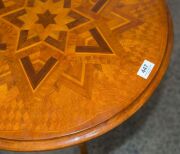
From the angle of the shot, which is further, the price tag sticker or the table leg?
the table leg

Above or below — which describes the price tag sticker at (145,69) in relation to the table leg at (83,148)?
above

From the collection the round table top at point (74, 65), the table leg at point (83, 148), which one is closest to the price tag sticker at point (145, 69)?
the round table top at point (74, 65)

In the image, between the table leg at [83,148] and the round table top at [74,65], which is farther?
the table leg at [83,148]

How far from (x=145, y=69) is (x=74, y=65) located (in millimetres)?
204

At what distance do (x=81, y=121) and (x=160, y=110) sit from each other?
2.54 ft

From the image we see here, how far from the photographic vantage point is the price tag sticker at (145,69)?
837 millimetres

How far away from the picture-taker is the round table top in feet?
2.50

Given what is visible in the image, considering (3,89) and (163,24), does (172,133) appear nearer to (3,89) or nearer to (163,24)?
(163,24)

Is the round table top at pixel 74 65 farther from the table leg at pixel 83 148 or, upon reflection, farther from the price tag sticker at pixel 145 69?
the table leg at pixel 83 148

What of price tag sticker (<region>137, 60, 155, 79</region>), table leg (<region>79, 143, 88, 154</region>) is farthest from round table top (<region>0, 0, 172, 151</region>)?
table leg (<region>79, 143, 88, 154</region>)

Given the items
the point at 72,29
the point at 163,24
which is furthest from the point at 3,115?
the point at 163,24

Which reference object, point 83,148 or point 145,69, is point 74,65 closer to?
point 145,69

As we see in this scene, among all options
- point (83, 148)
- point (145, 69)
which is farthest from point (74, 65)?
point (83, 148)

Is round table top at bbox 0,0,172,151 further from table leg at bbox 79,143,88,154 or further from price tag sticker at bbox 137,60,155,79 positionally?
table leg at bbox 79,143,88,154
